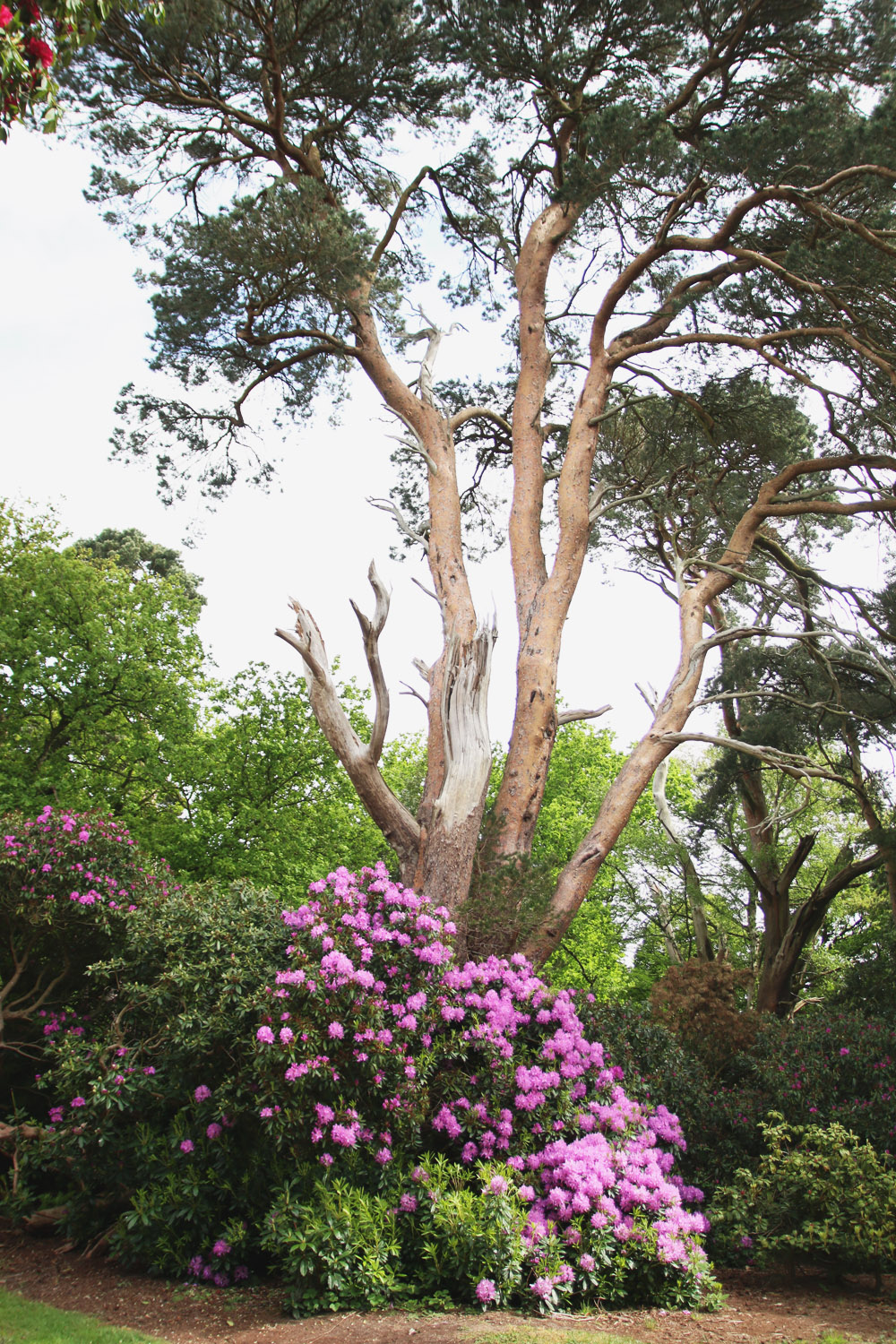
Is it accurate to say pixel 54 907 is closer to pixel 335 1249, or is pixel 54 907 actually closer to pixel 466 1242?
pixel 335 1249

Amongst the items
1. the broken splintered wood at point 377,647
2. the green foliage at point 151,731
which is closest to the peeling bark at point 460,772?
the broken splintered wood at point 377,647

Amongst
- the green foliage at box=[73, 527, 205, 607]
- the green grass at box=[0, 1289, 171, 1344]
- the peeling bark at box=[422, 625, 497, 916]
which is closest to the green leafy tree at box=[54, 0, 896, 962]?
the peeling bark at box=[422, 625, 497, 916]

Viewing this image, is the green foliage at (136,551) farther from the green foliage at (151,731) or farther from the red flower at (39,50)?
the red flower at (39,50)

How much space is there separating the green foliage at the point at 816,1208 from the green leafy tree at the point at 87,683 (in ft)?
43.0

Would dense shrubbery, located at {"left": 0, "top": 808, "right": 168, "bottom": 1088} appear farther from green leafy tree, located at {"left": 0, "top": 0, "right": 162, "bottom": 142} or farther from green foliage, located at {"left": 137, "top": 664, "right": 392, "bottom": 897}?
green foliage, located at {"left": 137, "top": 664, "right": 392, "bottom": 897}

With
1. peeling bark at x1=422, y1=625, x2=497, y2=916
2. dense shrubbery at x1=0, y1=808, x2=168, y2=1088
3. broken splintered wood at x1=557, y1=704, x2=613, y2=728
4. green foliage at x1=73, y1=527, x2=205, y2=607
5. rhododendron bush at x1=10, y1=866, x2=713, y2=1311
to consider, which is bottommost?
rhododendron bush at x1=10, y1=866, x2=713, y2=1311

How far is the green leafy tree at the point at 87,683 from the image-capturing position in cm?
1742

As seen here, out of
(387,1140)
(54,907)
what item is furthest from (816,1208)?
(54,907)

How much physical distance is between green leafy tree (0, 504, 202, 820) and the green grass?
11.2 metres

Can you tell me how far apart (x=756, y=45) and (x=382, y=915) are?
31.8 ft

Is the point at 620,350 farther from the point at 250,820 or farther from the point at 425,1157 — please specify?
the point at 250,820

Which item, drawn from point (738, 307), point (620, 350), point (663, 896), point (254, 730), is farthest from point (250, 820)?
point (738, 307)

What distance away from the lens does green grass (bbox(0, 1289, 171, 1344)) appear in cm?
557

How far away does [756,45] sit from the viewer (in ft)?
32.4
